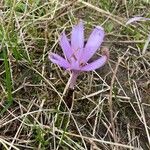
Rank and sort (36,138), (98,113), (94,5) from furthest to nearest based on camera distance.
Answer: (94,5), (98,113), (36,138)

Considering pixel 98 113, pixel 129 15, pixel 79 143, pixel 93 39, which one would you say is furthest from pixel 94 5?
pixel 79 143

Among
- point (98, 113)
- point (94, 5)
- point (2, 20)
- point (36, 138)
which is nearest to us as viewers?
point (36, 138)

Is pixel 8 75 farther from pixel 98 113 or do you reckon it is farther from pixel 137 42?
pixel 137 42

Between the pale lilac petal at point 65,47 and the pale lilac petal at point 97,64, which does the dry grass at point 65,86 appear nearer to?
the pale lilac petal at point 97,64

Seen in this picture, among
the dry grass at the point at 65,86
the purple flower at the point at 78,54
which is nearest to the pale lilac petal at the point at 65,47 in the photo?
the purple flower at the point at 78,54

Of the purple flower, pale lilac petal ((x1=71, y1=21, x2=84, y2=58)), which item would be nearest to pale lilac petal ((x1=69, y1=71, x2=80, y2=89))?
the purple flower

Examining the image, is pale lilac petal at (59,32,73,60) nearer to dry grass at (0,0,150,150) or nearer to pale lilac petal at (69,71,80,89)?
pale lilac petal at (69,71,80,89)
